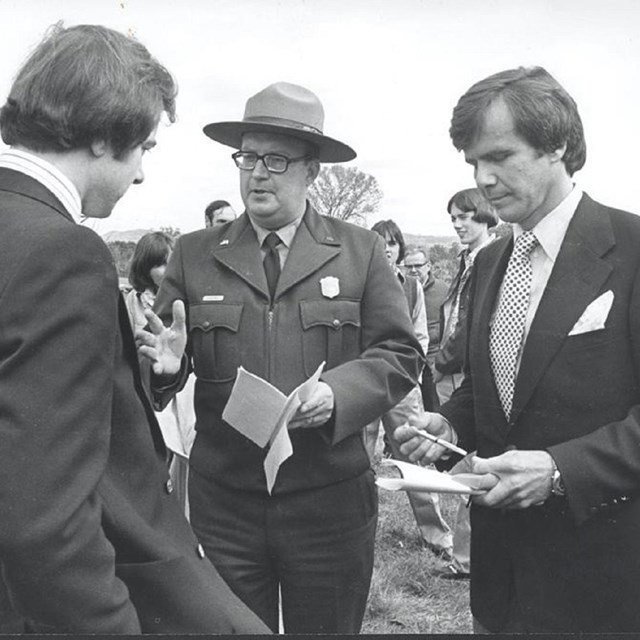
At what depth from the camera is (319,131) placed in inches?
109

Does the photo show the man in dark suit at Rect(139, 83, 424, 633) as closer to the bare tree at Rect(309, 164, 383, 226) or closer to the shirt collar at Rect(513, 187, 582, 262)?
the bare tree at Rect(309, 164, 383, 226)

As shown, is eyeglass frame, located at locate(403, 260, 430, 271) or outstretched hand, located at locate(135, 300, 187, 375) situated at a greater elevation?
outstretched hand, located at locate(135, 300, 187, 375)

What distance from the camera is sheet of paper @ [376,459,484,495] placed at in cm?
177

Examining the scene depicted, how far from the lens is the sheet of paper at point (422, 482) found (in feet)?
5.81

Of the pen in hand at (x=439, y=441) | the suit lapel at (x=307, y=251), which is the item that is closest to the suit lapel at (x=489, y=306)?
the pen in hand at (x=439, y=441)

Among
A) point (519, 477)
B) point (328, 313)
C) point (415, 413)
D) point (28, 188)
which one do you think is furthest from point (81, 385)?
point (415, 413)

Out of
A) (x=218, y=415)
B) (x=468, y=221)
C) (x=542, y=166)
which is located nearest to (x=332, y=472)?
(x=218, y=415)

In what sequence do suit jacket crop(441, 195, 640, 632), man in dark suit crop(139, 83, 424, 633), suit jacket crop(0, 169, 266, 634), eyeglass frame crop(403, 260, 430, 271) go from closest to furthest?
1. suit jacket crop(0, 169, 266, 634)
2. suit jacket crop(441, 195, 640, 632)
3. man in dark suit crop(139, 83, 424, 633)
4. eyeglass frame crop(403, 260, 430, 271)

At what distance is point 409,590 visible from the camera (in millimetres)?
4289

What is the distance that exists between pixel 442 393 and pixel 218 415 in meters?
2.36

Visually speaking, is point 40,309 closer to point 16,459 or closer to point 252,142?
point 16,459

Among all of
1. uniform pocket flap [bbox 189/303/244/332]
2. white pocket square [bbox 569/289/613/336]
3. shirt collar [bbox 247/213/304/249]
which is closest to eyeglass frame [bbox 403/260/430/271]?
shirt collar [bbox 247/213/304/249]

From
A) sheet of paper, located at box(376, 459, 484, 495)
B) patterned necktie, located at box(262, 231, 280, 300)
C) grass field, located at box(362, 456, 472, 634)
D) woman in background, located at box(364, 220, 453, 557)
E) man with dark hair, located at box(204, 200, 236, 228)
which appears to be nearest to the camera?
sheet of paper, located at box(376, 459, 484, 495)

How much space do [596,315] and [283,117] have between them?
125 cm
